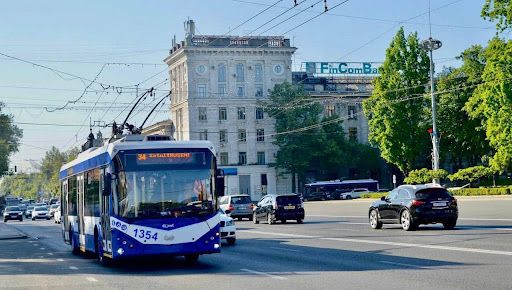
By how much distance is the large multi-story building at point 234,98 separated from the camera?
105 m

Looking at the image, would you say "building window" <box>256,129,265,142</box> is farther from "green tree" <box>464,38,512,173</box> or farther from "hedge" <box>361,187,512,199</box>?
"hedge" <box>361,187,512,199</box>

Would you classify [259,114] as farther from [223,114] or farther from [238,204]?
[238,204]

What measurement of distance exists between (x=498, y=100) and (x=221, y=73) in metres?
49.6

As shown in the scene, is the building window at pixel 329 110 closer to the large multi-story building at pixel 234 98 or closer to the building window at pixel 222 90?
the large multi-story building at pixel 234 98

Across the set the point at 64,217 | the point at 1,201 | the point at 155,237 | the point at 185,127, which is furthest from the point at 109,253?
the point at 1,201

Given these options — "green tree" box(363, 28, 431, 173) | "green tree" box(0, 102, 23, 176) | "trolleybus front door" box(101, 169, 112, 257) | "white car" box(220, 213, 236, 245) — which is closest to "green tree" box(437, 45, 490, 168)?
"green tree" box(363, 28, 431, 173)

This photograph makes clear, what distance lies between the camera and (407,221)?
3033 cm

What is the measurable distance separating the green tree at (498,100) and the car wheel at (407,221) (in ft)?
97.0

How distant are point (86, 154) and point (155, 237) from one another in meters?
6.13

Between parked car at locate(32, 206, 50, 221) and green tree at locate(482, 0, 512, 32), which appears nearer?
green tree at locate(482, 0, 512, 32)

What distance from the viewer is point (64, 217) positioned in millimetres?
28000

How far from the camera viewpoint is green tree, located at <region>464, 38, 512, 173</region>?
5922 cm

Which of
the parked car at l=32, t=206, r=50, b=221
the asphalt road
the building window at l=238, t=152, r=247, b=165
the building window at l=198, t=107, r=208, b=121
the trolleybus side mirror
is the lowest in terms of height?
the asphalt road

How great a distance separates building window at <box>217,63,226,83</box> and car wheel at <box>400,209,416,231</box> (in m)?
76.8
